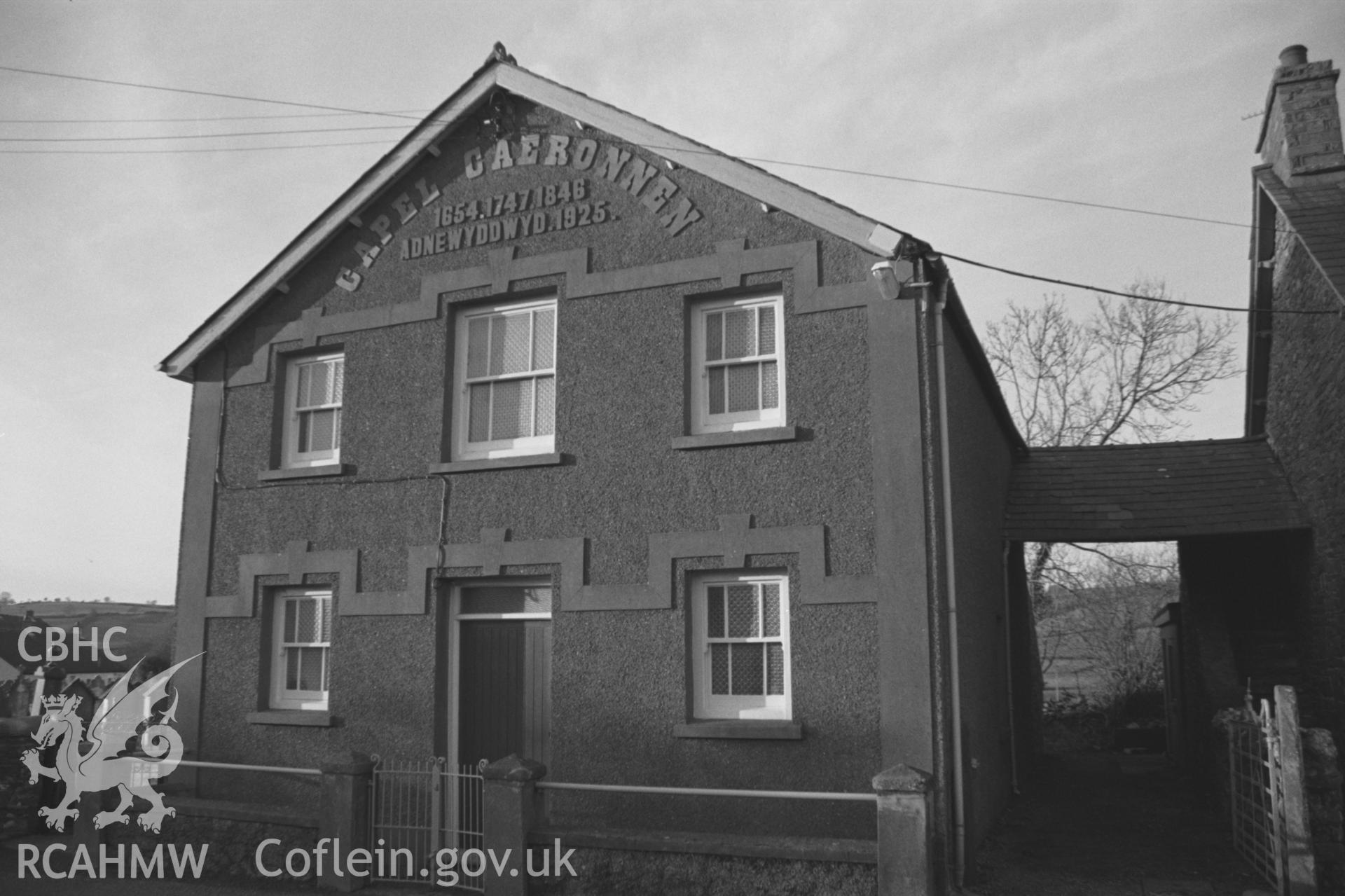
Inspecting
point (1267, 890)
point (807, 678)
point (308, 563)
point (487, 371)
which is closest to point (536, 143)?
point (487, 371)

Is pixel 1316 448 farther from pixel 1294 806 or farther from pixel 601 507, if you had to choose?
pixel 601 507

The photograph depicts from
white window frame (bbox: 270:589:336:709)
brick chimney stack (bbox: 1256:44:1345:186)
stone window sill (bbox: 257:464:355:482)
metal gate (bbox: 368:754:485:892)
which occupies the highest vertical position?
brick chimney stack (bbox: 1256:44:1345:186)

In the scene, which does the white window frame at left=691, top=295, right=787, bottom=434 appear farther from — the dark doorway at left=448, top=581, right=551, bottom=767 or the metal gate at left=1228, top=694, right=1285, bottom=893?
the metal gate at left=1228, top=694, right=1285, bottom=893

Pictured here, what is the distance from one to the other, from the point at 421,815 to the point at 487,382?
456 centimetres

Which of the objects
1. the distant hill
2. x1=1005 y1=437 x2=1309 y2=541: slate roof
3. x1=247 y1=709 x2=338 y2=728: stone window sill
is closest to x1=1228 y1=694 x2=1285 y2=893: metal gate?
x1=1005 y1=437 x2=1309 y2=541: slate roof

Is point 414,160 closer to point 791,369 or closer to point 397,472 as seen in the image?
point 397,472

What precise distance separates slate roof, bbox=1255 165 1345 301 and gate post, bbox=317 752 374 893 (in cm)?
1041

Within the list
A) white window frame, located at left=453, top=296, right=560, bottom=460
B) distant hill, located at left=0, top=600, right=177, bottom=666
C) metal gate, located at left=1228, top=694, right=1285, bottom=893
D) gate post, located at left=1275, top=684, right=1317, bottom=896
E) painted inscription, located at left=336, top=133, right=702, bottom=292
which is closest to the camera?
gate post, located at left=1275, top=684, right=1317, bottom=896

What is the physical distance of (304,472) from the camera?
12602 millimetres

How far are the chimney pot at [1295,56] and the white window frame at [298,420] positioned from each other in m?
12.9

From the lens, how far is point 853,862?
8.32 m

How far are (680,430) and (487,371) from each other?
2.66m

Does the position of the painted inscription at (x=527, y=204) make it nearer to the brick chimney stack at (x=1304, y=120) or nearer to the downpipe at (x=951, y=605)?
the downpipe at (x=951, y=605)

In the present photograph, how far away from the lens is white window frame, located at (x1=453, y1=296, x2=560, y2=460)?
11.7 meters
